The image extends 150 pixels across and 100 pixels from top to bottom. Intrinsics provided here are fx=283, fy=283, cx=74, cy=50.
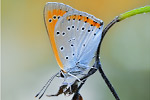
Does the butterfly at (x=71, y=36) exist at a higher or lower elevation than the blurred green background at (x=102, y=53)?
Result: higher

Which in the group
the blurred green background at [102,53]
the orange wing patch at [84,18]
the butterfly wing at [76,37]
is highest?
the orange wing patch at [84,18]

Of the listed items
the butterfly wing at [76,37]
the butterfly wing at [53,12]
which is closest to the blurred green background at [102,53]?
the butterfly wing at [76,37]

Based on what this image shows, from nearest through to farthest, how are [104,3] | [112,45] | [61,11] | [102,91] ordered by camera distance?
[61,11] → [102,91] → [112,45] → [104,3]

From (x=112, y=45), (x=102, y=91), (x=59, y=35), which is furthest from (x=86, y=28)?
(x=112, y=45)

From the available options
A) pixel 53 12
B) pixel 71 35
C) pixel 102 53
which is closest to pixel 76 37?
pixel 71 35

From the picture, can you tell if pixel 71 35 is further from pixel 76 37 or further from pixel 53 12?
pixel 53 12

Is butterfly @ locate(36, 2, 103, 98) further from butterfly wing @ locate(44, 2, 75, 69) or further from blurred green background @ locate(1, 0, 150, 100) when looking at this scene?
blurred green background @ locate(1, 0, 150, 100)

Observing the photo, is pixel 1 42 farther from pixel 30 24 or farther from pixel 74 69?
pixel 74 69

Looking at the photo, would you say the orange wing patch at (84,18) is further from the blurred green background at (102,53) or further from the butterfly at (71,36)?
the blurred green background at (102,53)
